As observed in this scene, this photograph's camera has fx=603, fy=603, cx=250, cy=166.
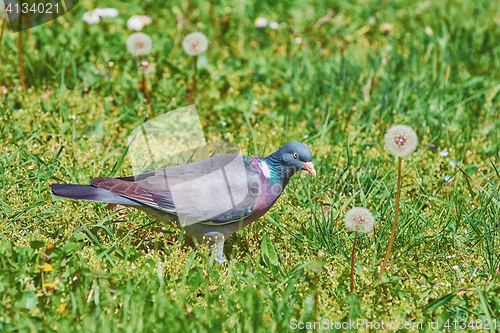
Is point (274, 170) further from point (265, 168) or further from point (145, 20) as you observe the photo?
point (145, 20)

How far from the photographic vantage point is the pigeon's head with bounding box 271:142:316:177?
3273 mm

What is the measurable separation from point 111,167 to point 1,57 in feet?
4.91

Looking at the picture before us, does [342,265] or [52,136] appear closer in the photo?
[342,265]

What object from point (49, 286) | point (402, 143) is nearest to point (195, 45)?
point (402, 143)

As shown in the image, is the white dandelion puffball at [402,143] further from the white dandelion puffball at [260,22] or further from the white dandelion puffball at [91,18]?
the white dandelion puffball at [91,18]

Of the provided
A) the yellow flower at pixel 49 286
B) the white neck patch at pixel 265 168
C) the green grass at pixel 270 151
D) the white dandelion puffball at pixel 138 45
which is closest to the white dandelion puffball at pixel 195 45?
the white dandelion puffball at pixel 138 45

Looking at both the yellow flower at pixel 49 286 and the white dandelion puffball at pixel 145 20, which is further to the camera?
the white dandelion puffball at pixel 145 20

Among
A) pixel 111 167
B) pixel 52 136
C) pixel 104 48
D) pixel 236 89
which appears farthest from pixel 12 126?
pixel 236 89

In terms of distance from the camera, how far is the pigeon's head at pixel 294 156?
327 cm

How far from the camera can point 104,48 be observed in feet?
16.3

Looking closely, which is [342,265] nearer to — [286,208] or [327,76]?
[286,208]

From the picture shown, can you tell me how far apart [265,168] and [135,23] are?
2615 millimetres

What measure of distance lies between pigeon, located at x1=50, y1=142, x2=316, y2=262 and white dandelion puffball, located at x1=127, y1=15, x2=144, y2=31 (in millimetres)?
2429

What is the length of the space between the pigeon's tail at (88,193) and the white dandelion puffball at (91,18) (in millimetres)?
2548
